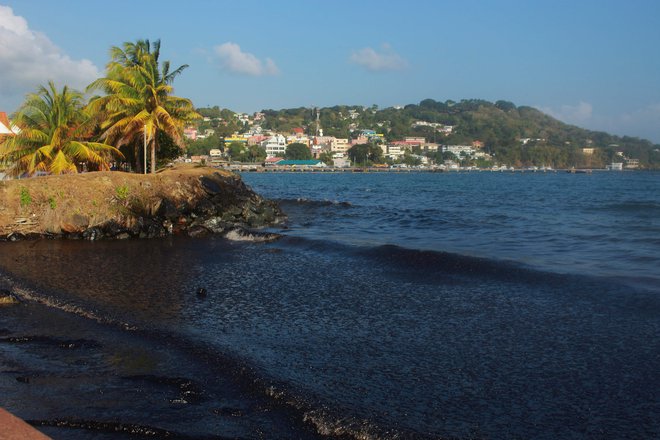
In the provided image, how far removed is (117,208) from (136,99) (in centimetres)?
972

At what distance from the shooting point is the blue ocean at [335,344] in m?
6.30

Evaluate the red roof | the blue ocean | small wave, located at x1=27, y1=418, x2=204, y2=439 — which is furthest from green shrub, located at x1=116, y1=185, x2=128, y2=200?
the red roof

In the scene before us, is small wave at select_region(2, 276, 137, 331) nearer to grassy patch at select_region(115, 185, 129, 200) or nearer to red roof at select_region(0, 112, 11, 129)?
grassy patch at select_region(115, 185, 129, 200)

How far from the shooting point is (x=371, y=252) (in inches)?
719

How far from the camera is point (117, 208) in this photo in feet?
75.3

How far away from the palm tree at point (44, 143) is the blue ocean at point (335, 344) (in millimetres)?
10823

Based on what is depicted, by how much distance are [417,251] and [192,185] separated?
13448 millimetres

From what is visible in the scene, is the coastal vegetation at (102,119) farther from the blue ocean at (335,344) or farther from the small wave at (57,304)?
the small wave at (57,304)

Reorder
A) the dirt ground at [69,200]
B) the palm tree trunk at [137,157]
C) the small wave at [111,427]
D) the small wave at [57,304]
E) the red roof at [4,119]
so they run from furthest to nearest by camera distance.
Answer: the red roof at [4,119] → the palm tree trunk at [137,157] → the dirt ground at [69,200] → the small wave at [57,304] → the small wave at [111,427]

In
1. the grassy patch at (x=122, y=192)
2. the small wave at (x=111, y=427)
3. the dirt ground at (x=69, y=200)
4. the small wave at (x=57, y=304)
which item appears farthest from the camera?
the grassy patch at (x=122, y=192)

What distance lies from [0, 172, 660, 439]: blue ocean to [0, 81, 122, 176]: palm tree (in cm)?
1082

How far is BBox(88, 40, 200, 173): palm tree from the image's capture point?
30156mm

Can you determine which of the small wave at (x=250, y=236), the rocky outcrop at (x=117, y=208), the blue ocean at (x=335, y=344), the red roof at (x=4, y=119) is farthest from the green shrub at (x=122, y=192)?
the red roof at (x=4, y=119)

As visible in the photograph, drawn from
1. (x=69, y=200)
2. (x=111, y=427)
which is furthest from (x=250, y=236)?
(x=111, y=427)
